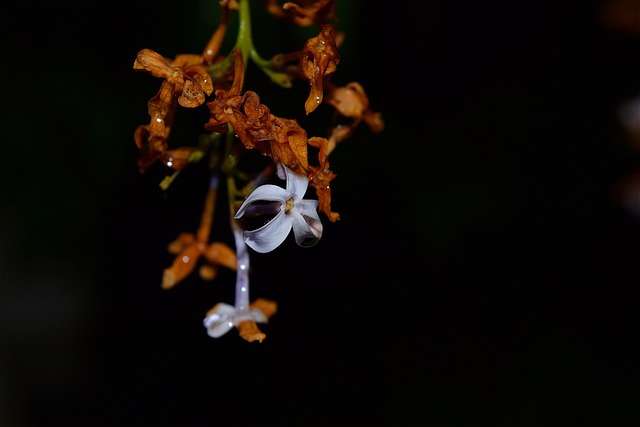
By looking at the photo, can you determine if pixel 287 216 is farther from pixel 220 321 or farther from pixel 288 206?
pixel 220 321

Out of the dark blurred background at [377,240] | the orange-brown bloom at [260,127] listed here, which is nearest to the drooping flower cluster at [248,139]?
the orange-brown bloom at [260,127]

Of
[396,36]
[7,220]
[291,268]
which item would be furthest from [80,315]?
[396,36]

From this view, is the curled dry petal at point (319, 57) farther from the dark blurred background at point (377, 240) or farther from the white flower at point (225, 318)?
the dark blurred background at point (377, 240)

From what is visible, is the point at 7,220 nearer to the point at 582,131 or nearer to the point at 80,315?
the point at 80,315

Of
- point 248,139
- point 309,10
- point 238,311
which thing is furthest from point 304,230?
point 309,10

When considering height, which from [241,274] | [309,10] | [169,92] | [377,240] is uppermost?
[377,240]

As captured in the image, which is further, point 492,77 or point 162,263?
point 162,263
